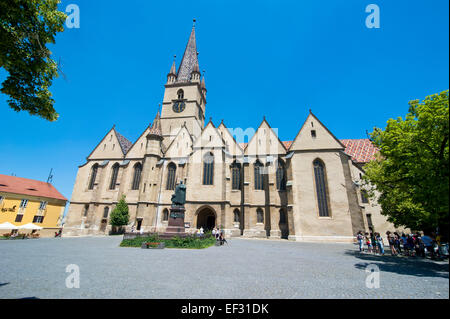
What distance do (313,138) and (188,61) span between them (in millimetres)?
35424

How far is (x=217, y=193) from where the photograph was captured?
2641 cm

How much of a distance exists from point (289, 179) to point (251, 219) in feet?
23.9

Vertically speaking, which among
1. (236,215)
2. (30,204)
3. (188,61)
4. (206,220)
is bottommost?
(206,220)

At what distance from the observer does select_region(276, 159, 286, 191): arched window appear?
2700 centimetres

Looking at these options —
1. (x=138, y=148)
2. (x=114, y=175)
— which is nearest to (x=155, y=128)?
(x=138, y=148)

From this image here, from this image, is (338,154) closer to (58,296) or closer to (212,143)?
(212,143)

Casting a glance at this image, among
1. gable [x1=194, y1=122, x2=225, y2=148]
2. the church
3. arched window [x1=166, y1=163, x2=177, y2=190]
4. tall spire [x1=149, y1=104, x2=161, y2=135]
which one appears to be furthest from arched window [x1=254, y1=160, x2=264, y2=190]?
tall spire [x1=149, y1=104, x2=161, y2=135]

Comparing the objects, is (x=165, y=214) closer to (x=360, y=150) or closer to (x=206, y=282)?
(x=206, y=282)

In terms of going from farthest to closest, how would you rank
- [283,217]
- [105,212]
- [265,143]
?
[265,143] → [105,212] → [283,217]

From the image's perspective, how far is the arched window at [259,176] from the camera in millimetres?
27734

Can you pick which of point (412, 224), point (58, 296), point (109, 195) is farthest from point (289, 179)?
point (109, 195)

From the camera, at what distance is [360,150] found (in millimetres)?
31844

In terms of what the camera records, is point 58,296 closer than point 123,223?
Yes
